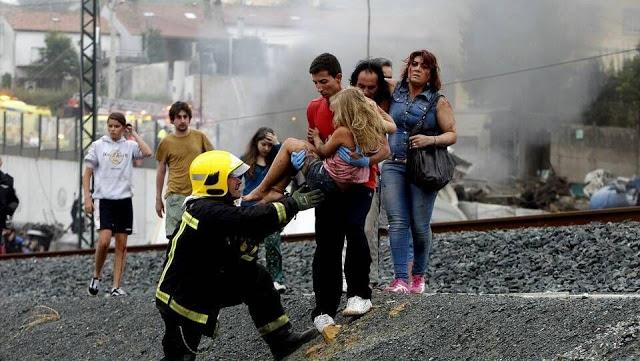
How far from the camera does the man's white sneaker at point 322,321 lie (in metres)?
7.83

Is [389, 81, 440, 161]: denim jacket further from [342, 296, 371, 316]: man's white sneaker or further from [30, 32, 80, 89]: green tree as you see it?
[30, 32, 80, 89]: green tree

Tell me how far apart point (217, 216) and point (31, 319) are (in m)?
4.49

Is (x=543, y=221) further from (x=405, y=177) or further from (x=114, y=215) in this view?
(x=405, y=177)

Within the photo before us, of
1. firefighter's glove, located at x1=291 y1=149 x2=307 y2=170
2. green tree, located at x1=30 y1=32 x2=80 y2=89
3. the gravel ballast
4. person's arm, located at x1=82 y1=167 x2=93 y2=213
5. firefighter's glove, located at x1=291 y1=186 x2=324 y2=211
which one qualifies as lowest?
the gravel ballast

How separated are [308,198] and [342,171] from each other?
13.5 inches

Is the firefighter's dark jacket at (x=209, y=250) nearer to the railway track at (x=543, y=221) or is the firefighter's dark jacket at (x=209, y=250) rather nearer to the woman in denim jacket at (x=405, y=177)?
the woman in denim jacket at (x=405, y=177)

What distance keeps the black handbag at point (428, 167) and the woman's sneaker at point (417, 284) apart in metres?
0.64

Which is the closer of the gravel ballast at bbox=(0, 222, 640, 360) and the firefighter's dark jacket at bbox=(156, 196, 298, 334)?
the gravel ballast at bbox=(0, 222, 640, 360)

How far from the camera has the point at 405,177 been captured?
8.96 m

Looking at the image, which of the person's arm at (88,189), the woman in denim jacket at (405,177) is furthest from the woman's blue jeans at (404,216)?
the person's arm at (88,189)

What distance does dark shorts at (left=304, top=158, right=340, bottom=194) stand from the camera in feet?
25.7

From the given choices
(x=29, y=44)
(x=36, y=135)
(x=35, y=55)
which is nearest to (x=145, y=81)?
(x=36, y=135)

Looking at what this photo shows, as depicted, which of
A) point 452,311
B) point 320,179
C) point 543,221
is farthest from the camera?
point 543,221

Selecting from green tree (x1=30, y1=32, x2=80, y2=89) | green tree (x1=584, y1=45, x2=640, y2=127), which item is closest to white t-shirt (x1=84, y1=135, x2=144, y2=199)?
green tree (x1=584, y1=45, x2=640, y2=127)
